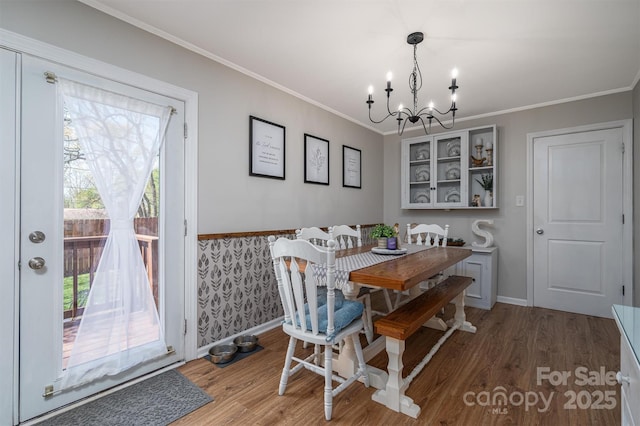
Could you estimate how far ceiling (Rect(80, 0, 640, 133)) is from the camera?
1.83m

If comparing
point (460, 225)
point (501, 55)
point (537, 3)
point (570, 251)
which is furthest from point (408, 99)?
point (570, 251)

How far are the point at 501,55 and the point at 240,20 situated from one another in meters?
2.00

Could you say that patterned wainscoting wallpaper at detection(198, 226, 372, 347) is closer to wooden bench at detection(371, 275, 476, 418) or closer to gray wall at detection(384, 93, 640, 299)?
wooden bench at detection(371, 275, 476, 418)

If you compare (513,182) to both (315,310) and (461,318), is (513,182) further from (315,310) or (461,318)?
(315,310)

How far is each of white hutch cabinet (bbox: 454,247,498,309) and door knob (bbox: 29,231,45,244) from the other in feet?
12.2

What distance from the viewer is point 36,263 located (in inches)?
64.1

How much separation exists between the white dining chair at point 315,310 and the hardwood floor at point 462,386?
15 cm

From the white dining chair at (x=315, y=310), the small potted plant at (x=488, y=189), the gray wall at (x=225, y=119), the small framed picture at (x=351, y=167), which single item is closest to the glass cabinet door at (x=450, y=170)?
the small potted plant at (x=488, y=189)

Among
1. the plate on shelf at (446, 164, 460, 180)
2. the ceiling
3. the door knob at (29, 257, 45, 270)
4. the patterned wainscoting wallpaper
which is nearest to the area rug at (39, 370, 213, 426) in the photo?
the patterned wainscoting wallpaper

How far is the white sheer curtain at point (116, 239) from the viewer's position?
5.81ft

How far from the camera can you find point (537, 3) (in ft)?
5.83

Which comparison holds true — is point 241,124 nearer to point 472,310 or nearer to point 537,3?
point 537,3

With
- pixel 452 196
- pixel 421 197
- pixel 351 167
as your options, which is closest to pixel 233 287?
pixel 351 167

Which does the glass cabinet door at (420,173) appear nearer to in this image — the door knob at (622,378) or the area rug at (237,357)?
the area rug at (237,357)
